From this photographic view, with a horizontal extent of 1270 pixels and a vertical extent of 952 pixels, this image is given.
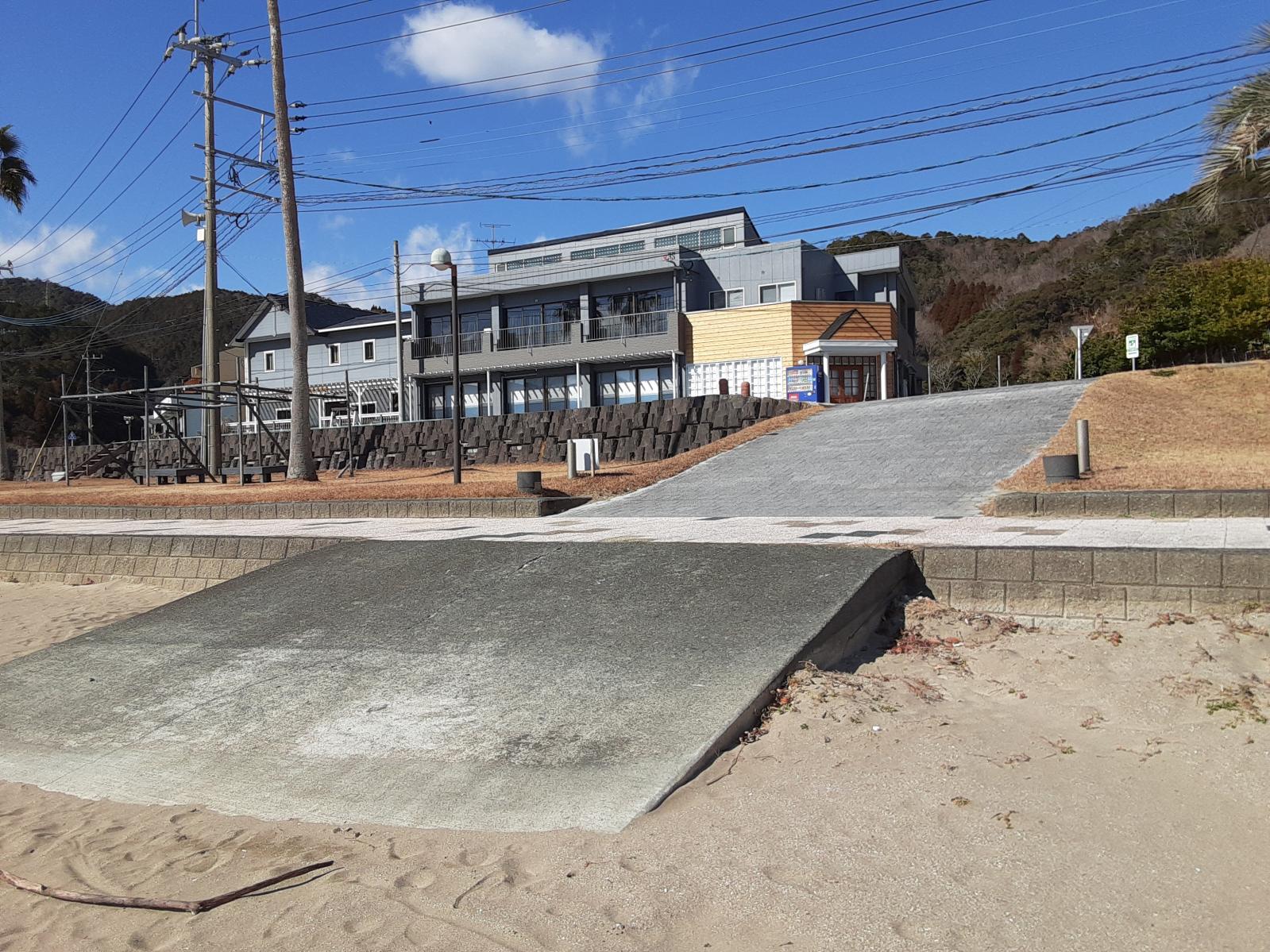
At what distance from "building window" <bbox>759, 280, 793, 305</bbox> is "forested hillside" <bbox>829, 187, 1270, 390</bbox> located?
39.0ft

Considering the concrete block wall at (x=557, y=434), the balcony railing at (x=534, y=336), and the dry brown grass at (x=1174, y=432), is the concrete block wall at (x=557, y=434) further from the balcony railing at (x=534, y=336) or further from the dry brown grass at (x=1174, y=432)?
the balcony railing at (x=534, y=336)

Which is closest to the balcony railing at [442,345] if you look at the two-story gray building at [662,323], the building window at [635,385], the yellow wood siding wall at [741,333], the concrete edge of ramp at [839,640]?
the two-story gray building at [662,323]

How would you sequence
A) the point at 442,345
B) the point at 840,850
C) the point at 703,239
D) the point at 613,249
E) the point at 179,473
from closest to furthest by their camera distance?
the point at 840,850 < the point at 179,473 < the point at 442,345 < the point at 703,239 < the point at 613,249

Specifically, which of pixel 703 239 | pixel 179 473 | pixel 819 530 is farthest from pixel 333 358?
pixel 819 530

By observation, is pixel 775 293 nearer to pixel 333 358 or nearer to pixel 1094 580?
pixel 333 358

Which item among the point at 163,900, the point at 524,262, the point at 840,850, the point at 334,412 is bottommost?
the point at 163,900

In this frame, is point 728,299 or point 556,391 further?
point 556,391

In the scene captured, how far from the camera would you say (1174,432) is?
50.3ft

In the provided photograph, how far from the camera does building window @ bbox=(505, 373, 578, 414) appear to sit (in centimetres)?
3809

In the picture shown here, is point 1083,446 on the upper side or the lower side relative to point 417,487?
upper

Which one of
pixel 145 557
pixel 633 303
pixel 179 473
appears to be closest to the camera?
pixel 145 557

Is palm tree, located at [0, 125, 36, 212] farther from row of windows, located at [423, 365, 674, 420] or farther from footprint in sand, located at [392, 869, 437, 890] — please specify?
footprint in sand, located at [392, 869, 437, 890]

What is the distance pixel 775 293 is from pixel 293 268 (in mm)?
18464

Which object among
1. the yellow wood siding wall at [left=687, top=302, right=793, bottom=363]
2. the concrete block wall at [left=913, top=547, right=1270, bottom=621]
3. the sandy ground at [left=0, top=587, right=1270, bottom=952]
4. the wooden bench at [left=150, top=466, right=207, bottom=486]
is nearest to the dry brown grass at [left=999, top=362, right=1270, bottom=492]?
the concrete block wall at [left=913, top=547, right=1270, bottom=621]
